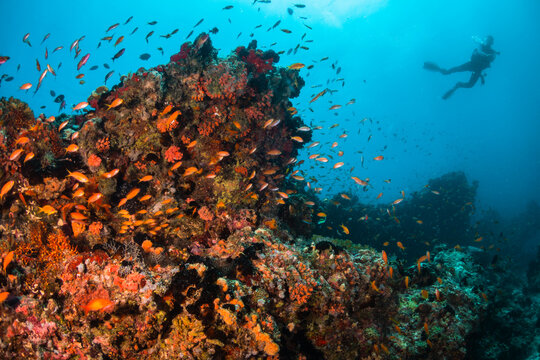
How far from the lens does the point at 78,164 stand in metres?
6.53

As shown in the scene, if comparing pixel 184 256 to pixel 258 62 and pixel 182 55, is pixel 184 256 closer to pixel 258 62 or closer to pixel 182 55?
pixel 182 55

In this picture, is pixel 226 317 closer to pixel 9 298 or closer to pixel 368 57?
pixel 9 298

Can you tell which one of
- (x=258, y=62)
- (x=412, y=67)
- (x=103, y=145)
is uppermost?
(x=412, y=67)

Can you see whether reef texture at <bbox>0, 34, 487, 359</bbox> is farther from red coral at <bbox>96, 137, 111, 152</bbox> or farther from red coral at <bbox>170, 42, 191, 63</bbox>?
red coral at <bbox>170, 42, 191, 63</bbox>

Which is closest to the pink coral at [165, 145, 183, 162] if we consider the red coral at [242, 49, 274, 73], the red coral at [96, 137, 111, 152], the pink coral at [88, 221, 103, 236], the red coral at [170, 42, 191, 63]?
the red coral at [96, 137, 111, 152]

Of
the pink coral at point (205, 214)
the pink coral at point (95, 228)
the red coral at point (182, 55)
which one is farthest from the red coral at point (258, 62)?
the pink coral at point (95, 228)

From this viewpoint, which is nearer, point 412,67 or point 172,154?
point 172,154

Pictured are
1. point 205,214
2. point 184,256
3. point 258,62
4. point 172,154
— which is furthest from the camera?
point 258,62

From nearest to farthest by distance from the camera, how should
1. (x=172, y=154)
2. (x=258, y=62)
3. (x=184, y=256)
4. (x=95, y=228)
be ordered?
(x=184, y=256), (x=95, y=228), (x=172, y=154), (x=258, y=62)

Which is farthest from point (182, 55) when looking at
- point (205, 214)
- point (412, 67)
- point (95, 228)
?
point (412, 67)

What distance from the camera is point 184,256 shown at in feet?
16.2

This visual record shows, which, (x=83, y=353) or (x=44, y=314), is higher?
(x=44, y=314)

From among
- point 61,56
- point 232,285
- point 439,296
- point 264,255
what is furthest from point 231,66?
point 61,56

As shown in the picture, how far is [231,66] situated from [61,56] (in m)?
157
